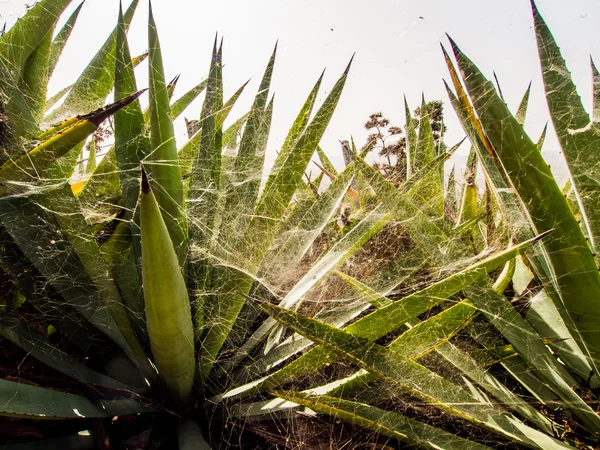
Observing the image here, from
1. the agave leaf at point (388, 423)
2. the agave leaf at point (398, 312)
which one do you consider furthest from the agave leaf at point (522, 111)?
the agave leaf at point (388, 423)

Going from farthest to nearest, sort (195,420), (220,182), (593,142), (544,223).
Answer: (220,182) < (195,420) < (593,142) < (544,223)

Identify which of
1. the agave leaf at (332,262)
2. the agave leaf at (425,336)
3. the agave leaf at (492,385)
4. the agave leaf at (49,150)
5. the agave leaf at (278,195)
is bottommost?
the agave leaf at (492,385)

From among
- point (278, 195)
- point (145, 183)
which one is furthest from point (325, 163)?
point (145, 183)

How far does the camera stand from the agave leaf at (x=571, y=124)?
3.05 feet

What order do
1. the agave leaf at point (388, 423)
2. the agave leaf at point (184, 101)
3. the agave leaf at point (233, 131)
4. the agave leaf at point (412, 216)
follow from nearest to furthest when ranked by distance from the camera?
the agave leaf at point (388, 423)
the agave leaf at point (412, 216)
the agave leaf at point (184, 101)
the agave leaf at point (233, 131)

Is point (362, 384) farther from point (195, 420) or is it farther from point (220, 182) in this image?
point (220, 182)

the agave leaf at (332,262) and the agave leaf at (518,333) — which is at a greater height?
the agave leaf at (332,262)

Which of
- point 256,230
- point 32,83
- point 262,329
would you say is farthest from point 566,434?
point 32,83

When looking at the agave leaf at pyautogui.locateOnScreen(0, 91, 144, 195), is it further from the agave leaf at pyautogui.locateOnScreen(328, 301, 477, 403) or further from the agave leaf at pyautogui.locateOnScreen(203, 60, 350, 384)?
the agave leaf at pyautogui.locateOnScreen(328, 301, 477, 403)

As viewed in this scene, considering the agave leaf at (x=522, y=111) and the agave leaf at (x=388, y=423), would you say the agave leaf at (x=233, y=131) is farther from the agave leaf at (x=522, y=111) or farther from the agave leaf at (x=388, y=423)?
the agave leaf at (x=522, y=111)

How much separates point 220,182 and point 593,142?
1.22 meters

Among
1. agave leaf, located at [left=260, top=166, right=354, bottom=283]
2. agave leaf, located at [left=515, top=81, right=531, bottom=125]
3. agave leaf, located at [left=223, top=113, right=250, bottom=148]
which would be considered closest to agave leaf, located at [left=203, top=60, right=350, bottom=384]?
agave leaf, located at [left=260, top=166, right=354, bottom=283]

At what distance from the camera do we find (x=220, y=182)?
4.59ft

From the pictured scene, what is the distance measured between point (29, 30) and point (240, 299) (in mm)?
1064
